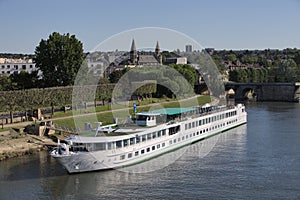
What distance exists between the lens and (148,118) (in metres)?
39.9

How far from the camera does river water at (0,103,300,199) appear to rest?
27.2 m

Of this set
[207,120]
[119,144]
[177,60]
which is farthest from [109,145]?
[177,60]

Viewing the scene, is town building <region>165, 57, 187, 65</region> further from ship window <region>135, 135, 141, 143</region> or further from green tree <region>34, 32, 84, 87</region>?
ship window <region>135, 135, 141, 143</region>

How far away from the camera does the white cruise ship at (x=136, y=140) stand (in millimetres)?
31484

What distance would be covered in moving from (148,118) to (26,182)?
13.2 metres

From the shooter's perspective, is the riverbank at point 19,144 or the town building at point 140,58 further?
Answer: the town building at point 140,58

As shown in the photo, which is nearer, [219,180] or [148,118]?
[219,180]

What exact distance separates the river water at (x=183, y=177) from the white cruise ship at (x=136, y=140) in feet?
2.53

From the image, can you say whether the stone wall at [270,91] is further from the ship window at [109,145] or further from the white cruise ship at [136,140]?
the ship window at [109,145]

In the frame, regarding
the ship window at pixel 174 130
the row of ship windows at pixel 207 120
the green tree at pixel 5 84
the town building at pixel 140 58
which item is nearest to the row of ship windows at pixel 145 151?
the ship window at pixel 174 130

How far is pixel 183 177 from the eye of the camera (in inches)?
1193

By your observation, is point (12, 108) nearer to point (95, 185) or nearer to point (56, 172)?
point (56, 172)

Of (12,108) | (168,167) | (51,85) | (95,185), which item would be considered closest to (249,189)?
(168,167)

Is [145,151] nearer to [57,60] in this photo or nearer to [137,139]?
[137,139]
